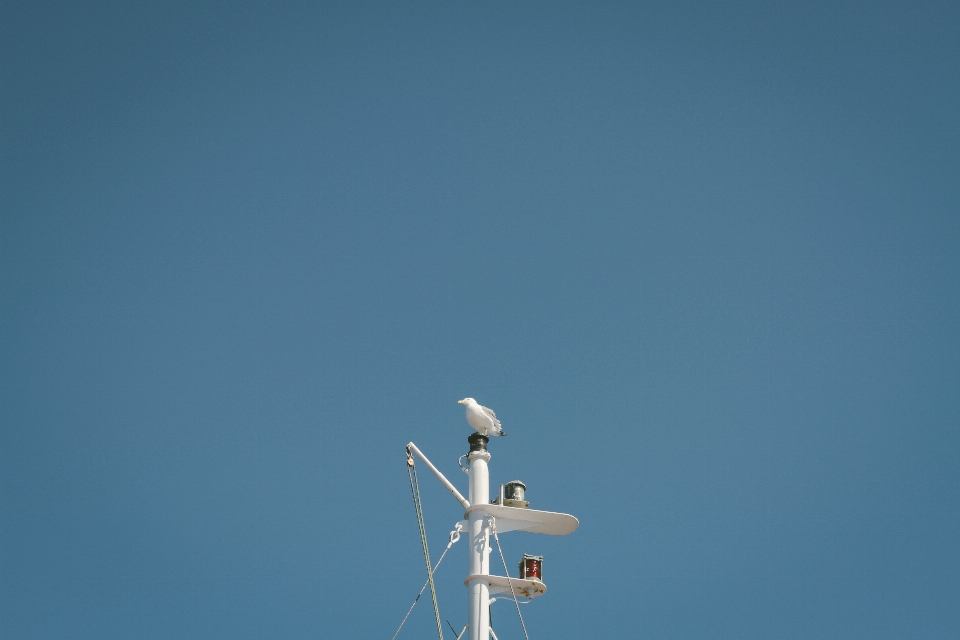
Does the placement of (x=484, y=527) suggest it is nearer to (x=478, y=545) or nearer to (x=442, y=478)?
(x=478, y=545)

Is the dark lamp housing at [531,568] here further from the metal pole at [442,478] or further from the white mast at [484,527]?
the metal pole at [442,478]

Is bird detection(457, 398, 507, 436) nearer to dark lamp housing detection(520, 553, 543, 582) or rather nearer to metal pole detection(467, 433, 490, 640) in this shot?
metal pole detection(467, 433, 490, 640)

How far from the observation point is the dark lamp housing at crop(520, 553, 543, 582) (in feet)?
78.7

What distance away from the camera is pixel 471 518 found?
24.4m

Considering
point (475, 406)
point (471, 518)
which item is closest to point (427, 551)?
point (471, 518)

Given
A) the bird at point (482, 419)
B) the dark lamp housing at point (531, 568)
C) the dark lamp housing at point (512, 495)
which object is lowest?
the dark lamp housing at point (531, 568)

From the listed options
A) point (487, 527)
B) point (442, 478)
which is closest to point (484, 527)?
point (487, 527)

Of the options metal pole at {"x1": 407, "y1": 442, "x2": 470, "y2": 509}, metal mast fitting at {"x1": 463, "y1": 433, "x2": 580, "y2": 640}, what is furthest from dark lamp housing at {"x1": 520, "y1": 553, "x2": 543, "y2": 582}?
metal pole at {"x1": 407, "y1": 442, "x2": 470, "y2": 509}

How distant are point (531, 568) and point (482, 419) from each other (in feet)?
12.2

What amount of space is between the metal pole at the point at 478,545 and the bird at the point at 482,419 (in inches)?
9.6

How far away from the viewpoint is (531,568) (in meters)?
24.1

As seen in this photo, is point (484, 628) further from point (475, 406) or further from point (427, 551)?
point (475, 406)

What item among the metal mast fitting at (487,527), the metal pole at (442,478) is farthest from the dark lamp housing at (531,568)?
the metal pole at (442,478)

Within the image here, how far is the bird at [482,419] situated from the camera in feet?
83.8
